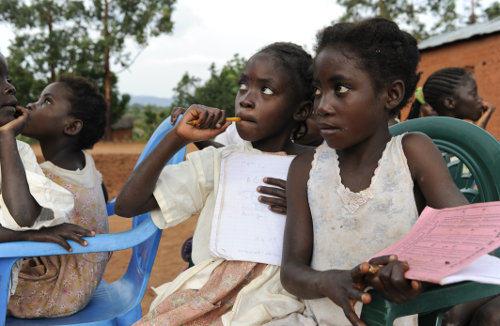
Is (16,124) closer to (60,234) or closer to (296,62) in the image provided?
(60,234)

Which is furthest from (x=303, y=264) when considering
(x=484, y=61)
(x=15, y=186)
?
(x=484, y=61)

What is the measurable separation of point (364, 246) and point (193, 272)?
0.57 m

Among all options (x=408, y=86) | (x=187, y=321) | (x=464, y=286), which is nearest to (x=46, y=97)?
(x=187, y=321)

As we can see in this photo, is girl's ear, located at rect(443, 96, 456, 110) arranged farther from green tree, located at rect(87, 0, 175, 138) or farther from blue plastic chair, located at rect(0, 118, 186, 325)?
green tree, located at rect(87, 0, 175, 138)

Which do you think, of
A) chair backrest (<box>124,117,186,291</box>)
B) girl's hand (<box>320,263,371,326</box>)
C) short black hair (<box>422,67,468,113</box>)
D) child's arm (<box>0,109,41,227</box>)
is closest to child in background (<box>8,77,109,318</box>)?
chair backrest (<box>124,117,186,291</box>)

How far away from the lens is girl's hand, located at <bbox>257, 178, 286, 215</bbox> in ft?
5.83

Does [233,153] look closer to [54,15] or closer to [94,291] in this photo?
[94,291]

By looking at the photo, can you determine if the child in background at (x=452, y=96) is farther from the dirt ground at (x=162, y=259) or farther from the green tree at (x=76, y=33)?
the green tree at (x=76, y=33)

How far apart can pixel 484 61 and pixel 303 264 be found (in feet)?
34.6

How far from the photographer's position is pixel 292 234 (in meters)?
1.59

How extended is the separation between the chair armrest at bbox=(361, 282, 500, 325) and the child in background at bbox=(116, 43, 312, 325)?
465mm

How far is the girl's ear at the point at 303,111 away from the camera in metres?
1.92

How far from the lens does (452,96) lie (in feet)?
12.5

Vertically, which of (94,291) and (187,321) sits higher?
(187,321)
